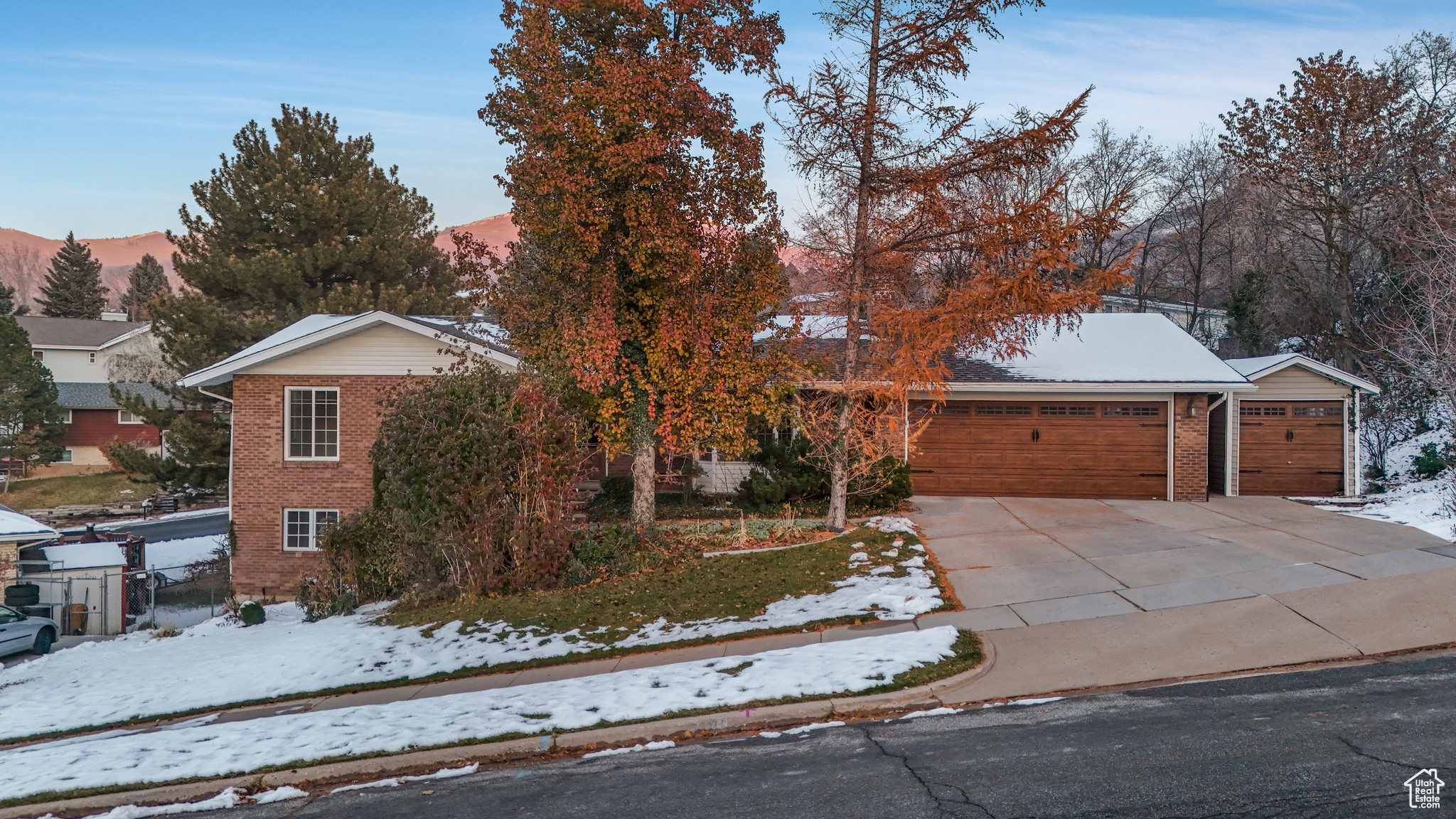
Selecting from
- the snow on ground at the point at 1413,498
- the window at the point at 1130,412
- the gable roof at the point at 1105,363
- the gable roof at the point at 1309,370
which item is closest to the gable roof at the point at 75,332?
the gable roof at the point at 1105,363

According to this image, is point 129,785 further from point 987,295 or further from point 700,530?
point 987,295

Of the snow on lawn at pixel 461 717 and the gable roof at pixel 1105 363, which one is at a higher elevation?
the gable roof at pixel 1105 363

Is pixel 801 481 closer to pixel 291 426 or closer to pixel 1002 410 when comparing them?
pixel 1002 410

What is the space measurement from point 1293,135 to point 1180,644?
25706 millimetres

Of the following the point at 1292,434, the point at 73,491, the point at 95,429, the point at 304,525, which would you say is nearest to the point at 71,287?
the point at 95,429

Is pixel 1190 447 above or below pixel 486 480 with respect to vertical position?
above

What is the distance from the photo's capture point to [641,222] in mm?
14375

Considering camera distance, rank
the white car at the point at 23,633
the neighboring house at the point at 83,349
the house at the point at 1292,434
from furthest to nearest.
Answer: the neighboring house at the point at 83,349
the house at the point at 1292,434
the white car at the point at 23,633

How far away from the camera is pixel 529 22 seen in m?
14.5

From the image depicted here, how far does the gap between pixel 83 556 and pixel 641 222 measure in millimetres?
15690

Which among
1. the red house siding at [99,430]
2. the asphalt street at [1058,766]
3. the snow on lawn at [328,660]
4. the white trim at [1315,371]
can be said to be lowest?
the snow on lawn at [328,660]

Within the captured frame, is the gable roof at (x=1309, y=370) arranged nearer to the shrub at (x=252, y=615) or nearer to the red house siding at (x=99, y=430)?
the shrub at (x=252, y=615)

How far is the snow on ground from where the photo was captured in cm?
1353

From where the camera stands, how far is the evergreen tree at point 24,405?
127 feet
